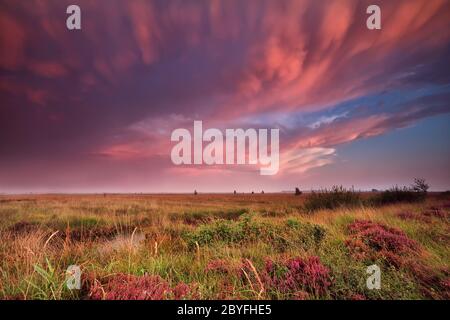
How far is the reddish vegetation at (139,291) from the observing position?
320 cm

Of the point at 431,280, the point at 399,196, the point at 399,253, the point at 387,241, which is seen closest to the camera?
the point at 431,280

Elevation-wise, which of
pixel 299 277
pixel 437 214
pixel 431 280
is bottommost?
pixel 431 280

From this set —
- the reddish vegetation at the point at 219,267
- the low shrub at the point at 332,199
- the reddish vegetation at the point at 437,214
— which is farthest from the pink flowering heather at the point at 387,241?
the low shrub at the point at 332,199

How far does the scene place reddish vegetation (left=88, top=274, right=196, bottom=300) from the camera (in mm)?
3199

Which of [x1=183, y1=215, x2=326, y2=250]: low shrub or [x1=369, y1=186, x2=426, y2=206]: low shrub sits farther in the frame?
[x1=369, y1=186, x2=426, y2=206]: low shrub

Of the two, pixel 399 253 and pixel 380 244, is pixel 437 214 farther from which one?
pixel 399 253

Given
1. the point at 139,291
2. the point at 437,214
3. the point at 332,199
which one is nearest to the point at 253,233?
the point at 139,291

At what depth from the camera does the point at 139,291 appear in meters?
3.27

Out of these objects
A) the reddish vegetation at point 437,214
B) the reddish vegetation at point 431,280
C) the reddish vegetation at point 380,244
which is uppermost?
the reddish vegetation at point 437,214

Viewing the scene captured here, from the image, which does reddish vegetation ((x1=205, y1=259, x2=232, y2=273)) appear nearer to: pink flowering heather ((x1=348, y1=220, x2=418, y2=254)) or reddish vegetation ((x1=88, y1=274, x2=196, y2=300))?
reddish vegetation ((x1=88, y1=274, x2=196, y2=300))

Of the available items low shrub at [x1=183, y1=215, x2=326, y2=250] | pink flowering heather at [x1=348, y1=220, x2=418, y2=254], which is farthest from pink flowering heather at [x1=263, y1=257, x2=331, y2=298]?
low shrub at [x1=183, y1=215, x2=326, y2=250]

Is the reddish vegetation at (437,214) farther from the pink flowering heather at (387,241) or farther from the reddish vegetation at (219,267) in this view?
the reddish vegetation at (219,267)

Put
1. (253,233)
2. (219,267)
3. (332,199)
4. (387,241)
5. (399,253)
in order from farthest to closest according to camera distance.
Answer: (332,199) → (253,233) → (387,241) → (399,253) → (219,267)
